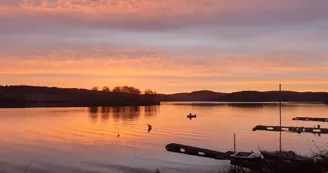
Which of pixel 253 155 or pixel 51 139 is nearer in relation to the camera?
pixel 253 155

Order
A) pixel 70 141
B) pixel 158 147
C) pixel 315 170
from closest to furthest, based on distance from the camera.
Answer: pixel 315 170, pixel 158 147, pixel 70 141

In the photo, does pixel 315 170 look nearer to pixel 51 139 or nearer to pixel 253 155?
pixel 253 155

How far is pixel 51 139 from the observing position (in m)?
53.6

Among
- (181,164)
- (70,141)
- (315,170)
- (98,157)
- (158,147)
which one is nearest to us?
(315,170)

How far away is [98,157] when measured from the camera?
1442 inches

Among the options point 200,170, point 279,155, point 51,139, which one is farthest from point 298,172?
point 51,139

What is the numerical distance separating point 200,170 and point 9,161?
17.5 metres

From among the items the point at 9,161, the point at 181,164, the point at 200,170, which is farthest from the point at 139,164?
the point at 9,161

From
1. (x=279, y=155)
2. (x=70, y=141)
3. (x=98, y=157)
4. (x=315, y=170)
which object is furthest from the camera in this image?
(x=70, y=141)

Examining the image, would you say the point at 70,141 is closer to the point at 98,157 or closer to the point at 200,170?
the point at 98,157

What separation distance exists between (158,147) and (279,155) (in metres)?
20.3

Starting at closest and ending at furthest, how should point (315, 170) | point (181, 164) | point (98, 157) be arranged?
point (315, 170)
point (181, 164)
point (98, 157)

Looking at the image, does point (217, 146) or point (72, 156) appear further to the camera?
point (217, 146)

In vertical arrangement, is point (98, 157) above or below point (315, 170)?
below
